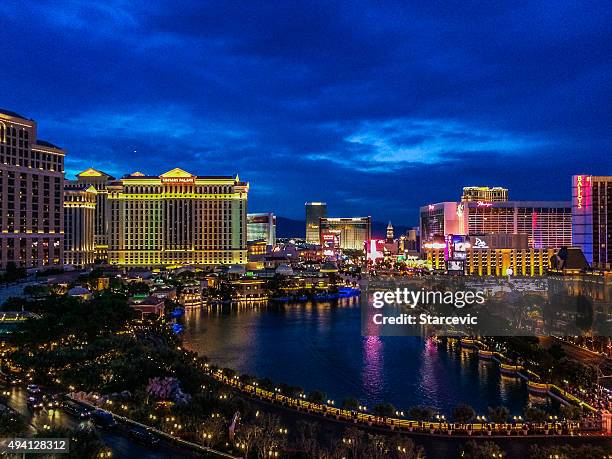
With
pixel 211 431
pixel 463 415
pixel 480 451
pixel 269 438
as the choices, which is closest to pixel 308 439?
pixel 269 438

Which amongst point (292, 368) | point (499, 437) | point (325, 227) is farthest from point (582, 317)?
point (325, 227)

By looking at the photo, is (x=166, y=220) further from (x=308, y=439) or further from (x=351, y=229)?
(x=351, y=229)

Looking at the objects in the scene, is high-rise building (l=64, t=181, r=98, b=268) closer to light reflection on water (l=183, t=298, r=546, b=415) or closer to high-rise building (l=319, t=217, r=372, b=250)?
light reflection on water (l=183, t=298, r=546, b=415)

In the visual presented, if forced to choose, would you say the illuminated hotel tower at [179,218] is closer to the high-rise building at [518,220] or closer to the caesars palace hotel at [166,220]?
the caesars palace hotel at [166,220]

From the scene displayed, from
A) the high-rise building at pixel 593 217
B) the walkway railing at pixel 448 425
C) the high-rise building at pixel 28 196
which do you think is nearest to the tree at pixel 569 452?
the walkway railing at pixel 448 425

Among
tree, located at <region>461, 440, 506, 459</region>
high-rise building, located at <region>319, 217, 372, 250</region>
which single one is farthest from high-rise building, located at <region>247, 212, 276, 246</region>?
tree, located at <region>461, 440, 506, 459</region>

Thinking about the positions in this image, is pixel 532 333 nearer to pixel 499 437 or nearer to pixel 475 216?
pixel 499 437
